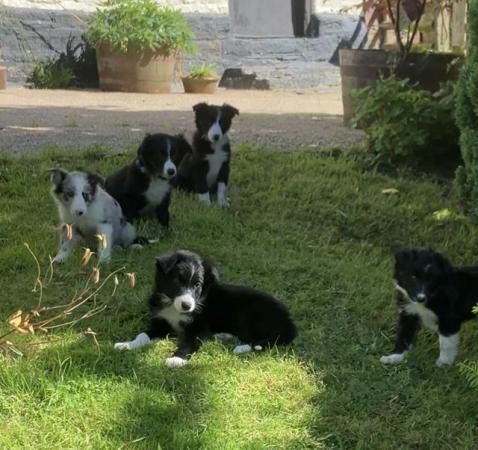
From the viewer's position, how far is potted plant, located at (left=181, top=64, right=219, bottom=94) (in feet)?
53.2

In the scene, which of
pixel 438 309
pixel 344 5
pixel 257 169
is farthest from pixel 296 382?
pixel 344 5

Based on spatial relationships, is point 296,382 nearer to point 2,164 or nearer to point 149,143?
point 149,143

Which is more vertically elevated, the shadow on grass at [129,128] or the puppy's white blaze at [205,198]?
the shadow on grass at [129,128]

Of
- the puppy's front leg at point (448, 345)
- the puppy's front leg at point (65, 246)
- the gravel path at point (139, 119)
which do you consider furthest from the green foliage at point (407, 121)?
the puppy's front leg at point (448, 345)

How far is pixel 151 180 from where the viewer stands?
6.72 metres

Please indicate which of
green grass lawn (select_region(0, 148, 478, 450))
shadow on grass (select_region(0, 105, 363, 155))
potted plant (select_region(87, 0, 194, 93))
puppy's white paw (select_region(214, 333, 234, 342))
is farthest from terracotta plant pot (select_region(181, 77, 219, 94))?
puppy's white paw (select_region(214, 333, 234, 342))

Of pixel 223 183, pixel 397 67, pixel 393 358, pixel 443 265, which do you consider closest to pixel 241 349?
pixel 393 358

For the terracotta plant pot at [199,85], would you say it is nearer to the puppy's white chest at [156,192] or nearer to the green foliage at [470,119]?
the green foliage at [470,119]

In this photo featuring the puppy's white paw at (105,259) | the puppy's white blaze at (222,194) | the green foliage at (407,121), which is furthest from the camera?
the green foliage at (407,121)

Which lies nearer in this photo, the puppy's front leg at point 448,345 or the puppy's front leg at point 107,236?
the puppy's front leg at point 448,345

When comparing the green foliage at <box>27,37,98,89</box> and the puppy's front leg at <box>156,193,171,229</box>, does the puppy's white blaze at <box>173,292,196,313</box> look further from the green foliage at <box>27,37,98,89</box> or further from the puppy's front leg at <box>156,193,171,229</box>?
the green foliage at <box>27,37,98,89</box>

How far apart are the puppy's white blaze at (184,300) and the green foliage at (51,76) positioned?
40.1 ft

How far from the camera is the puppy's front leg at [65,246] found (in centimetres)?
581

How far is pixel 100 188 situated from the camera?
618 cm
